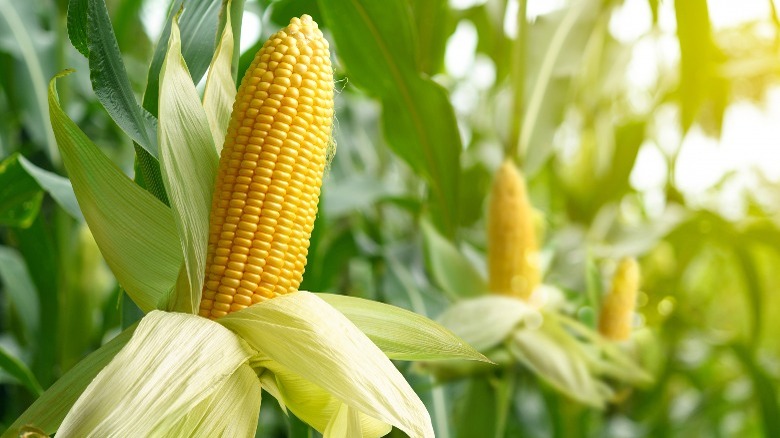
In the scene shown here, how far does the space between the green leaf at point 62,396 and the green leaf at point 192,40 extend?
0.59 ft

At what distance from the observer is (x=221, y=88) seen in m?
0.44

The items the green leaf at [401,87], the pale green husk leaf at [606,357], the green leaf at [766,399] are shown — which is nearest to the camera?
the green leaf at [401,87]

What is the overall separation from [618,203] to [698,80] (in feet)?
2.57

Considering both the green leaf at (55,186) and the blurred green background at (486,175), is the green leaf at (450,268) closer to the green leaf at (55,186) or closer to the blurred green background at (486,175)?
the blurred green background at (486,175)

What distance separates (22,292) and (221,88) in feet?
1.76

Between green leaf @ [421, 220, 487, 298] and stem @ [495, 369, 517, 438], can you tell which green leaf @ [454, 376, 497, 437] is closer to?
stem @ [495, 369, 517, 438]

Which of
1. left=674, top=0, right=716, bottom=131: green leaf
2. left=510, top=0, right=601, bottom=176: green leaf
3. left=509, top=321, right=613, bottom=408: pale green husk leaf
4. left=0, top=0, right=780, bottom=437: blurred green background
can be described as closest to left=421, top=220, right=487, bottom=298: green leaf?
left=0, top=0, right=780, bottom=437: blurred green background

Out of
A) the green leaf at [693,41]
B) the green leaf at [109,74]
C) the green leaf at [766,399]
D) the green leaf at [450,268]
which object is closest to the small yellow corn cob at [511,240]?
the green leaf at [450,268]

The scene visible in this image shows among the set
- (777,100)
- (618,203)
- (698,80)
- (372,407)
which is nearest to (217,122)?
(372,407)

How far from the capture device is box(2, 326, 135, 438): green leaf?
0.35 metres

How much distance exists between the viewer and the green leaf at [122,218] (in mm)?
372

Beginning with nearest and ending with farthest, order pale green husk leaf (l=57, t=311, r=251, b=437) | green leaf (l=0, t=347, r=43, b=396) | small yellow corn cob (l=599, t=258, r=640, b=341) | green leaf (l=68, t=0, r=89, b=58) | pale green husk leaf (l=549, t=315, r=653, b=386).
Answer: pale green husk leaf (l=57, t=311, r=251, b=437), green leaf (l=68, t=0, r=89, b=58), green leaf (l=0, t=347, r=43, b=396), pale green husk leaf (l=549, t=315, r=653, b=386), small yellow corn cob (l=599, t=258, r=640, b=341)

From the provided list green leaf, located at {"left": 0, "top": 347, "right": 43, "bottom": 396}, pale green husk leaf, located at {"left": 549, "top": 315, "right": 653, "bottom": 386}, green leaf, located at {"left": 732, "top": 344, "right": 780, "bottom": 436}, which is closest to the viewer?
green leaf, located at {"left": 0, "top": 347, "right": 43, "bottom": 396}

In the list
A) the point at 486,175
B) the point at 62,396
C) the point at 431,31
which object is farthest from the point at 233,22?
the point at 486,175
